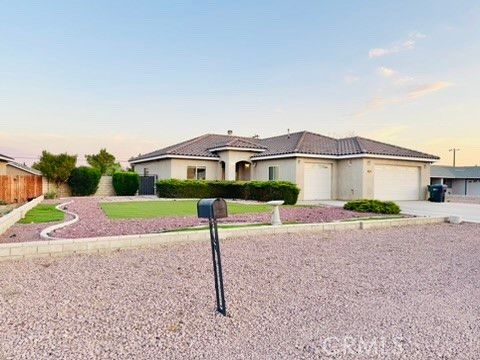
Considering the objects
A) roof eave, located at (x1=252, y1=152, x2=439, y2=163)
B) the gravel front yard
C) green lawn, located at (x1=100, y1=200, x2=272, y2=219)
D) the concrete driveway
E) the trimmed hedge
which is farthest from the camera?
roof eave, located at (x1=252, y1=152, x2=439, y2=163)

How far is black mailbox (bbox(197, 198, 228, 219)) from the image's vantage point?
4.23 m

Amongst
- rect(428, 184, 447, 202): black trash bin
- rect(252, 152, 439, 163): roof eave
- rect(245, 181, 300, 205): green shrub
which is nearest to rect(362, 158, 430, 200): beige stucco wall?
rect(252, 152, 439, 163): roof eave

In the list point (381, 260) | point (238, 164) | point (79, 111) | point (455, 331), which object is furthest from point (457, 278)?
point (238, 164)

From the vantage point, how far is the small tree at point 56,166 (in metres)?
26.3

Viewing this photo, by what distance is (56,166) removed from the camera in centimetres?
2647

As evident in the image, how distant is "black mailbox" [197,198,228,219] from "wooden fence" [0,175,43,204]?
18792 mm

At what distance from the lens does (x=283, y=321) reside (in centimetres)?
404

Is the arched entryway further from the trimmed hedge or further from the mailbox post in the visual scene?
the mailbox post

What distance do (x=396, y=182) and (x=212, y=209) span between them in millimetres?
24414

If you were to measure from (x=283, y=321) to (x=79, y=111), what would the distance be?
2118 cm

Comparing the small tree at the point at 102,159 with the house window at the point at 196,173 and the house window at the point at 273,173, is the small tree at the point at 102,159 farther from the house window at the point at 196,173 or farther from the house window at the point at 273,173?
the house window at the point at 273,173

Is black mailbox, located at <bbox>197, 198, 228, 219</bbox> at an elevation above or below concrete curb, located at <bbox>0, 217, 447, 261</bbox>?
above

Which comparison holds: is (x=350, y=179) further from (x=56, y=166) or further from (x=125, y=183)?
(x=56, y=166)

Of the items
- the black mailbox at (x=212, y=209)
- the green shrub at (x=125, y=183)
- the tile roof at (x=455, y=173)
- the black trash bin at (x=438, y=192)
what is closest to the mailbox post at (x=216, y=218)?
the black mailbox at (x=212, y=209)
